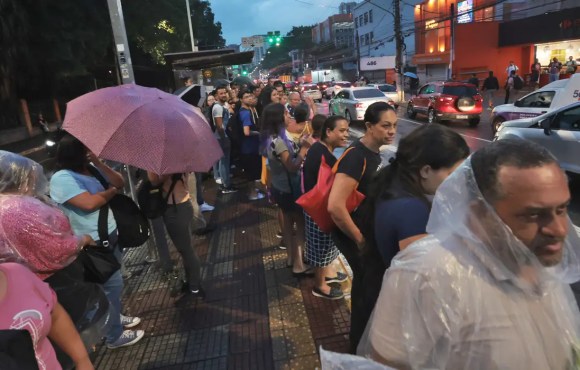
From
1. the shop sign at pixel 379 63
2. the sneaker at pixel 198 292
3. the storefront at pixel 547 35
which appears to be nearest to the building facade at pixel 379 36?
the shop sign at pixel 379 63

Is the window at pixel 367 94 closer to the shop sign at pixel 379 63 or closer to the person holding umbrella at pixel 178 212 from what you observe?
the person holding umbrella at pixel 178 212

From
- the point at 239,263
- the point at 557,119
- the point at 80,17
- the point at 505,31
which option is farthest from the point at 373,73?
the point at 239,263

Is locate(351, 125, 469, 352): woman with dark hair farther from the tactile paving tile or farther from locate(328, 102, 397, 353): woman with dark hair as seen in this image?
the tactile paving tile

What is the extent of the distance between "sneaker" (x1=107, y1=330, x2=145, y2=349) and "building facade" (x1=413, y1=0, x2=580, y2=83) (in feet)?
81.5

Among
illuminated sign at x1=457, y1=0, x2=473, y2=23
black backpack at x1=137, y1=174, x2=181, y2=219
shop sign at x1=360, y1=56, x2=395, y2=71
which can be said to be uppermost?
illuminated sign at x1=457, y1=0, x2=473, y2=23

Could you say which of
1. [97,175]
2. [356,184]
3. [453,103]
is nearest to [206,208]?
[97,175]

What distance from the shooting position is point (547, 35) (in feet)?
80.9

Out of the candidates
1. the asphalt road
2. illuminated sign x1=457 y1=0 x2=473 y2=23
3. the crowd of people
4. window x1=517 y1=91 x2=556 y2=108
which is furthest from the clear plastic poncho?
illuminated sign x1=457 y1=0 x2=473 y2=23

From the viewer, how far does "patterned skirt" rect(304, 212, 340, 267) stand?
12.1 feet

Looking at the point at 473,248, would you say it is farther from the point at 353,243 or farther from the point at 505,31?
the point at 505,31

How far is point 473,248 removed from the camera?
1078 millimetres

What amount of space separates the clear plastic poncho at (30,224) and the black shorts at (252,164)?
4.47 metres

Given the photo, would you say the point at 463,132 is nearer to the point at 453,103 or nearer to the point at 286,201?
the point at 453,103

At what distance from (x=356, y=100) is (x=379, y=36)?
41.3m
